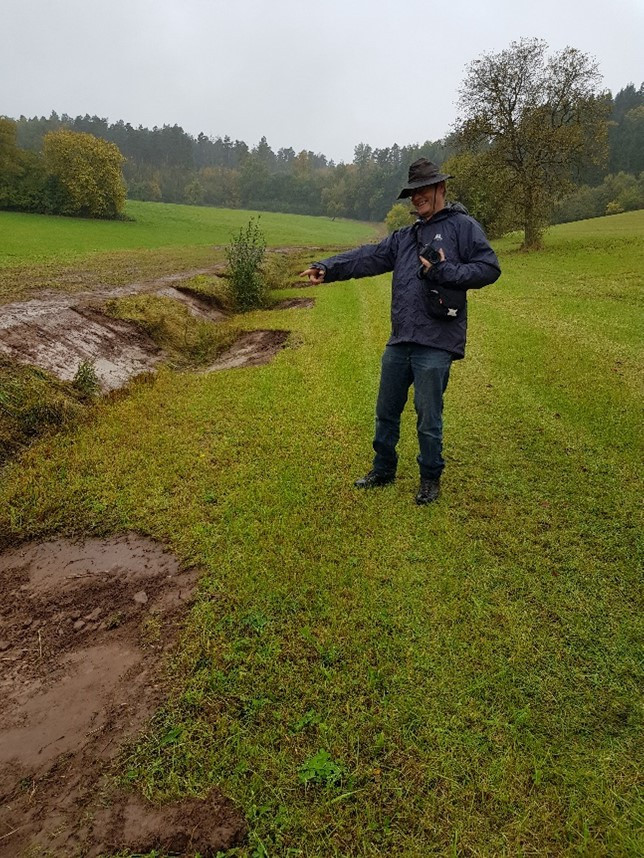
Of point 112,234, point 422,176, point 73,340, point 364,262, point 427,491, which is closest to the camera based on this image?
point 422,176

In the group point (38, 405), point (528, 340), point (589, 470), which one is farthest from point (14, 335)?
point (528, 340)

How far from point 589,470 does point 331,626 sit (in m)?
3.87

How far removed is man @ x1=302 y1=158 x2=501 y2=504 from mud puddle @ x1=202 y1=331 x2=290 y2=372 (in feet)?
19.1

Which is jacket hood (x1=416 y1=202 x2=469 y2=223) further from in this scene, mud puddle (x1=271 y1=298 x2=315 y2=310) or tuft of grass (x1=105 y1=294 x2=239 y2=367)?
mud puddle (x1=271 y1=298 x2=315 y2=310)

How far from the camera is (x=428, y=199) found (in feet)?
13.7

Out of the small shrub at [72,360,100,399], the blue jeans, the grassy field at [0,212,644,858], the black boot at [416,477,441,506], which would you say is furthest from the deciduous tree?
the black boot at [416,477,441,506]

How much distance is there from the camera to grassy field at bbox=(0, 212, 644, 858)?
240 cm

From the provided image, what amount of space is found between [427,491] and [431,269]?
226 cm

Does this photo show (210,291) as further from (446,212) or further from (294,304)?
(446,212)

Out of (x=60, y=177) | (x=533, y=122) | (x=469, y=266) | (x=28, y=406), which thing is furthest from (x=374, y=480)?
(x=60, y=177)

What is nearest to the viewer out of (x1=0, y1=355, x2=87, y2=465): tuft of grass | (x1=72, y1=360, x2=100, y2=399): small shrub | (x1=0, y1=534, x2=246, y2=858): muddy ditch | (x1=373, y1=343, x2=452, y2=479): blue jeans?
(x1=0, y1=534, x2=246, y2=858): muddy ditch

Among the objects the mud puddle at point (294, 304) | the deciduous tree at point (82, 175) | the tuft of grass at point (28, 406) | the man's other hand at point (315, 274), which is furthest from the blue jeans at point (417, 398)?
the deciduous tree at point (82, 175)

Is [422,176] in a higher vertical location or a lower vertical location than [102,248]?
lower

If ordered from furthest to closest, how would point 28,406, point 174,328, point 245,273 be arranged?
point 245,273, point 174,328, point 28,406
